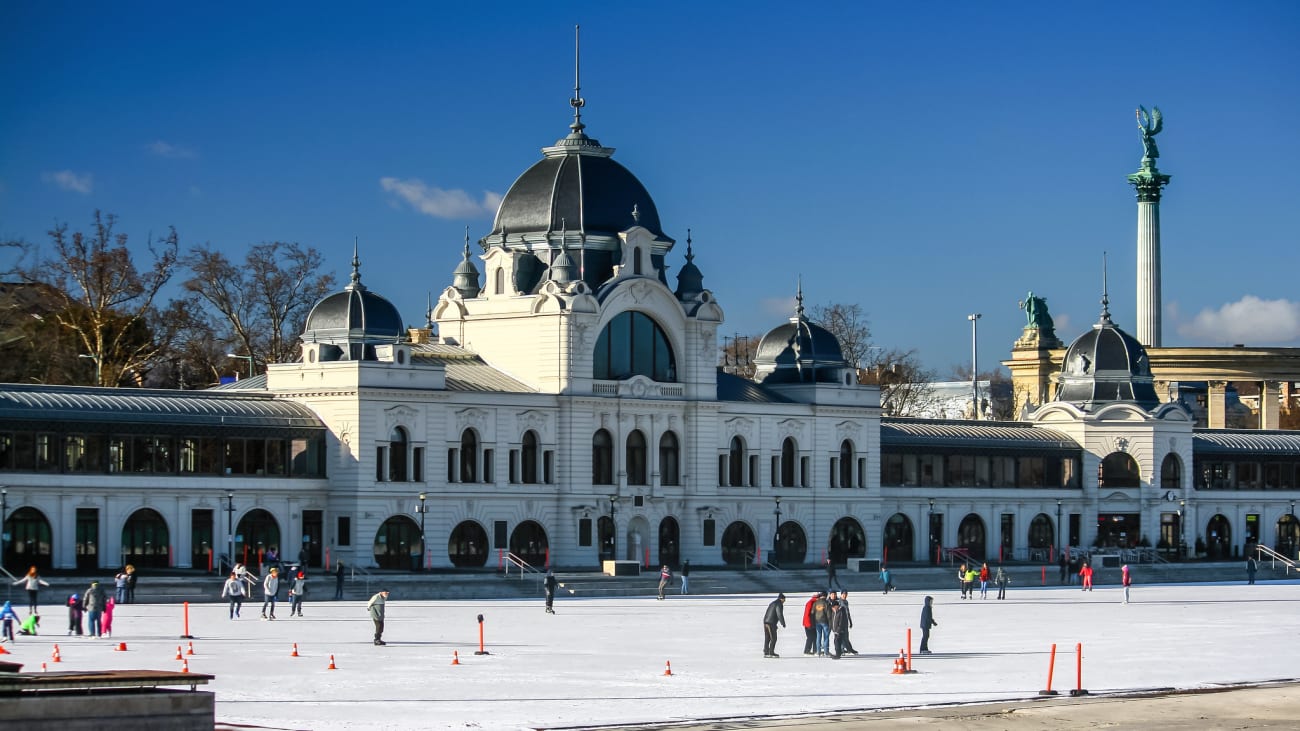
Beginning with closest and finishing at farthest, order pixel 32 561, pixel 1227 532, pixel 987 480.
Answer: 1. pixel 32 561
2. pixel 987 480
3. pixel 1227 532

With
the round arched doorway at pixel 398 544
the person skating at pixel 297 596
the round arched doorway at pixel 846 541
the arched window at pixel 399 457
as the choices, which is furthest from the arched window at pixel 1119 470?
the person skating at pixel 297 596

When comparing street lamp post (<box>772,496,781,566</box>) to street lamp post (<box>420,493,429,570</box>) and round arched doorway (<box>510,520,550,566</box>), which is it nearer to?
round arched doorway (<box>510,520,550,566</box>)

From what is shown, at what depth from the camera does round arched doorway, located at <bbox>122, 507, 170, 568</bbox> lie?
81.2m

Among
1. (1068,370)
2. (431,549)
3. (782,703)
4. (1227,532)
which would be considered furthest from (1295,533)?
(782,703)

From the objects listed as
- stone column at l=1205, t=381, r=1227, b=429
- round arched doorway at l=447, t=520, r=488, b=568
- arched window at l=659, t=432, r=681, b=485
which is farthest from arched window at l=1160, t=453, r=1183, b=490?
round arched doorway at l=447, t=520, r=488, b=568

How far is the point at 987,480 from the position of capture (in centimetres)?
11181

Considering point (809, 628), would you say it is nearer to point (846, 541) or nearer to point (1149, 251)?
point (846, 541)

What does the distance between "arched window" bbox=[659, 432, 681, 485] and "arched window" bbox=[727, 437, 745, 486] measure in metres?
3.14

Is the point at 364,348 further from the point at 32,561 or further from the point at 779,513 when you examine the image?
the point at 779,513

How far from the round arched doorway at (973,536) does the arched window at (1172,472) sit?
1104 centimetres

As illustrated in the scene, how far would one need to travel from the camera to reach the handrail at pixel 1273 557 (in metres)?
111

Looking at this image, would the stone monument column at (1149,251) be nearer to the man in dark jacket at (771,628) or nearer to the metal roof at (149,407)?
the metal roof at (149,407)

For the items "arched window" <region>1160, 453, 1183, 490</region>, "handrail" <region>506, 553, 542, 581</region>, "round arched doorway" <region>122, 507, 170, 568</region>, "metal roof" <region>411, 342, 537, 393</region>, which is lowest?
"handrail" <region>506, 553, 542, 581</region>

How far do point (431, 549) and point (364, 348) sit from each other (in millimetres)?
8145
